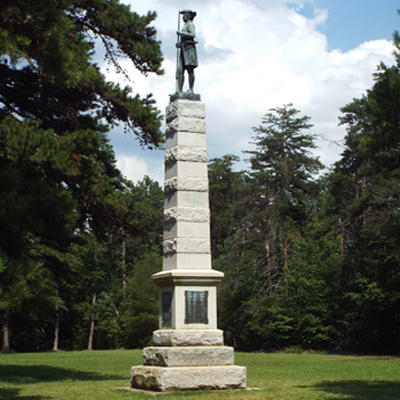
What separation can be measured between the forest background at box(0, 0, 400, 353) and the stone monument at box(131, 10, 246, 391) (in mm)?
2226

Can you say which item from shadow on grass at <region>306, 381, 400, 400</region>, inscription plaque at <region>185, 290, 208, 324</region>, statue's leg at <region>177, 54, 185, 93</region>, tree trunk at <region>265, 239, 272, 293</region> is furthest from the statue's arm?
tree trunk at <region>265, 239, 272, 293</region>

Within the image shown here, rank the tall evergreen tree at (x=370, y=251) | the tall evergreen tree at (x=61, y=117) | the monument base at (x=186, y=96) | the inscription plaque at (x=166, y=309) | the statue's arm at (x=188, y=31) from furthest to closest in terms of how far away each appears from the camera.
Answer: the tall evergreen tree at (x=370, y=251) → the statue's arm at (x=188, y=31) → the monument base at (x=186, y=96) → the inscription plaque at (x=166, y=309) → the tall evergreen tree at (x=61, y=117)

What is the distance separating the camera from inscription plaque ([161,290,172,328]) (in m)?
11.9

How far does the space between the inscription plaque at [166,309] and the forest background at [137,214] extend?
7.66ft

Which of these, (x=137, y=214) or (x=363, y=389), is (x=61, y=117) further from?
(x=137, y=214)

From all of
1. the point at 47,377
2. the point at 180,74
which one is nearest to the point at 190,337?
the point at 180,74

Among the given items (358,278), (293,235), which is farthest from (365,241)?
(293,235)

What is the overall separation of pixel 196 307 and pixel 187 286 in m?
0.45

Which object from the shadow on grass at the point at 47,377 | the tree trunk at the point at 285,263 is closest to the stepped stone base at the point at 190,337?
the shadow on grass at the point at 47,377

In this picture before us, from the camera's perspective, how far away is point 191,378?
1109cm

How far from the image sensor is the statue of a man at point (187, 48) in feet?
44.7

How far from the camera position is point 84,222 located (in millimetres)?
16453

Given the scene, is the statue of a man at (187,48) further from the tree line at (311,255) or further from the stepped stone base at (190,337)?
the tree line at (311,255)

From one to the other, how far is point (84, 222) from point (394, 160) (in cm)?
1882
